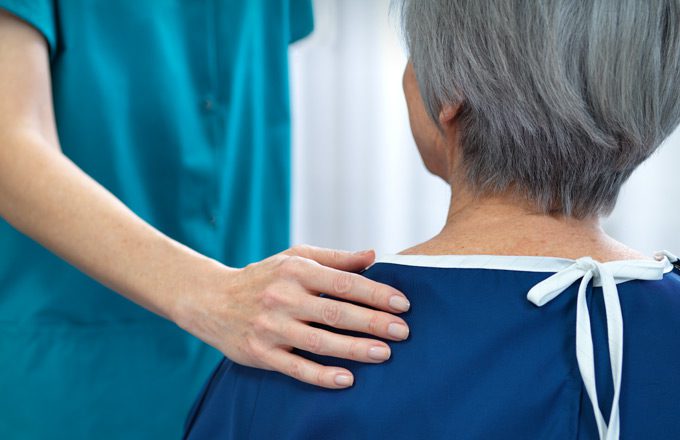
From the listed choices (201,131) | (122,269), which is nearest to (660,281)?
(122,269)

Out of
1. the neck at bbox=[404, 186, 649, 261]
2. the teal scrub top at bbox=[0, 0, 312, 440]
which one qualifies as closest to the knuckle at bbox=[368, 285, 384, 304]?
the neck at bbox=[404, 186, 649, 261]

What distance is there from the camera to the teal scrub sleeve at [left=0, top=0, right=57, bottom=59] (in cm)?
111

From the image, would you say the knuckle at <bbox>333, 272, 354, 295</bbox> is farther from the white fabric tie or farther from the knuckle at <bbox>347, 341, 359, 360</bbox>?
the white fabric tie

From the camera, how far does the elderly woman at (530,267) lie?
836 millimetres

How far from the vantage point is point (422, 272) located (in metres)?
0.91

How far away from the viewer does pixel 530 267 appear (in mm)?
884

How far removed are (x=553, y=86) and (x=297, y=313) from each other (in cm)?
40

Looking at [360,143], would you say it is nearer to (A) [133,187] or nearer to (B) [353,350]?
(A) [133,187]

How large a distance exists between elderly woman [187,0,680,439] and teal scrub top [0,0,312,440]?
39cm

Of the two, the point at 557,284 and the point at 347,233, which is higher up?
the point at 557,284

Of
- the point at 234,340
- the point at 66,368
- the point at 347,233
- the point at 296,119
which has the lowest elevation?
the point at 347,233

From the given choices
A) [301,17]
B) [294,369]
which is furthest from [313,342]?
[301,17]

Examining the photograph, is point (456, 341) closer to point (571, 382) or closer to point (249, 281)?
point (571, 382)

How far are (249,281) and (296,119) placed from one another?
6.13 ft
